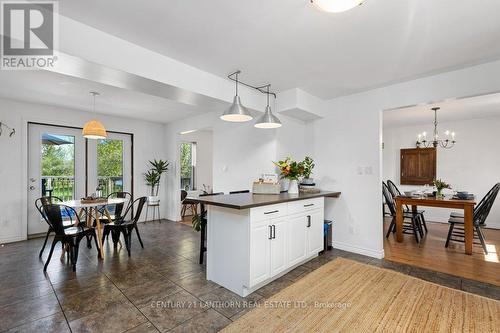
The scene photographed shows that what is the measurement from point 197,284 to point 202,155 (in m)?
4.76

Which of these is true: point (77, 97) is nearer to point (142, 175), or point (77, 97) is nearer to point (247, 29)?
point (142, 175)

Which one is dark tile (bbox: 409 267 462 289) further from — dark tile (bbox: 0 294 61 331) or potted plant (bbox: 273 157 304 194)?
dark tile (bbox: 0 294 61 331)

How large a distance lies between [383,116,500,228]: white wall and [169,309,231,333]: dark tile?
6137 mm

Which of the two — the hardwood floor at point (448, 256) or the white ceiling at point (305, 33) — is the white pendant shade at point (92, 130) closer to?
the white ceiling at point (305, 33)

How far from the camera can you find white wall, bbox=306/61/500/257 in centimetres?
328

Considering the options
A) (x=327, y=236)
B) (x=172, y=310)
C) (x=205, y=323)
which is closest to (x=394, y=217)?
(x=327, y=236)

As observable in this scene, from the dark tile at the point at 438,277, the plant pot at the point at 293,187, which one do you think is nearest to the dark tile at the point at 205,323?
the plant pot at the point at 293,187

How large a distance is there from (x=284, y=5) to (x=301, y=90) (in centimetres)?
186

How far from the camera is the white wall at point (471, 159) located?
5309 millimetres

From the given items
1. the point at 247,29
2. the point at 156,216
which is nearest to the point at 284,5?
the point at 247,29

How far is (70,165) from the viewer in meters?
4.85

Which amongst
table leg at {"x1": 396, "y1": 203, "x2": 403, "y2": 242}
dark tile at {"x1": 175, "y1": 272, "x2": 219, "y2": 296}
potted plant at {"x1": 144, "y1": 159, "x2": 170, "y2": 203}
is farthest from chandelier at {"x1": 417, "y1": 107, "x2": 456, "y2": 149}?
potted plant at {"x1": 144, "y1": 159, "x2": 170, "y2": 203}

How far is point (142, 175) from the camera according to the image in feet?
19.1

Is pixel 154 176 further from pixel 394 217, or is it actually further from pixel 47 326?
pixel 394 217
